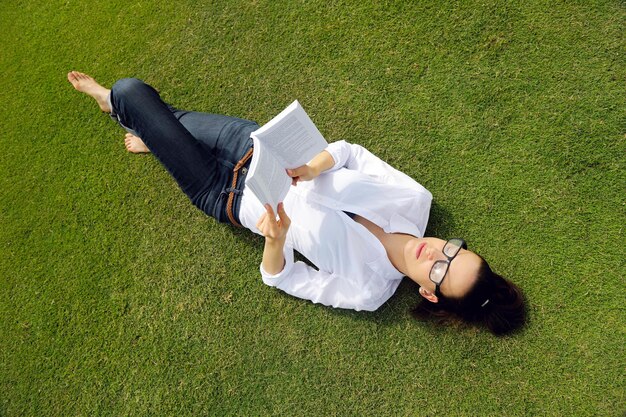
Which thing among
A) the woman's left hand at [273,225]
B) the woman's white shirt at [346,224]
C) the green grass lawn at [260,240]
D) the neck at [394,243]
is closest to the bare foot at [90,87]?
the green grass lawn at [260,240]

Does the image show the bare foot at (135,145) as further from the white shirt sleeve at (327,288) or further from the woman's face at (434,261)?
the woman's face at (434,261)

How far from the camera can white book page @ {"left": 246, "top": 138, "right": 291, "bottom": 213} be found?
83.4 inches

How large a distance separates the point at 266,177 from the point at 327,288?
3.90ft

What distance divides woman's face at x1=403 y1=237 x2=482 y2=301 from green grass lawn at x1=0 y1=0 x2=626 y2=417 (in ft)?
2.17

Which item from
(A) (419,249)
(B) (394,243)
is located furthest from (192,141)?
(A) (419,249)

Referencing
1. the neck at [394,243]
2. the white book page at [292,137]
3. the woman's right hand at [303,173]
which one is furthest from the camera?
the neck at [394,243]

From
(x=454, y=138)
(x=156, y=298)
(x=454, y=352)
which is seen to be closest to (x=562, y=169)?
(x=454, y=138)

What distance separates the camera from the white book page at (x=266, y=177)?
2119 mm

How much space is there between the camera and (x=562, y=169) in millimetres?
3270

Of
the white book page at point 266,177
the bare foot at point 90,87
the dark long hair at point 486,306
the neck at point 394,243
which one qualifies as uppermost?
the bare foot at point 90,87

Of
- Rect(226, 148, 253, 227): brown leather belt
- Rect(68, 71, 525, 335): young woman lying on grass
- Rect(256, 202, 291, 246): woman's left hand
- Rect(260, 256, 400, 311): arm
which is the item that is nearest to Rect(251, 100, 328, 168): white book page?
Rect(68, 71, 525, 335): young woman lying on grass

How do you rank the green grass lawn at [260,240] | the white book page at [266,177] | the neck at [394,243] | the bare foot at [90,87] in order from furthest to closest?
1. the bare foot at [90,87]
2. the green grass lawn at [260,240]
3. the neck at [394,243]
4. the white book page at [266,177]

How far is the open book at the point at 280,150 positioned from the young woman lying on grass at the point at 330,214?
178 mm

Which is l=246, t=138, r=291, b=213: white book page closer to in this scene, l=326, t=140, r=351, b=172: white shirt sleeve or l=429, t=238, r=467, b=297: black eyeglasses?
l=326, t=140, r=351, b=172: white shirt sleeve
